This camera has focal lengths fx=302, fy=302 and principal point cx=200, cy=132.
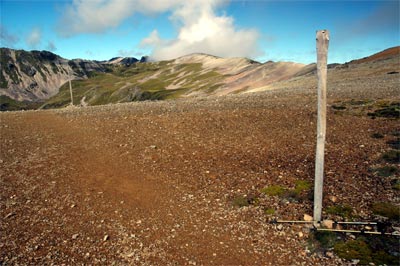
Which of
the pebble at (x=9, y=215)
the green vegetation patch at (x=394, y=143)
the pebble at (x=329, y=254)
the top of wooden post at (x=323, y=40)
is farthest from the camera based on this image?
the green vegetation patch at (x=394, y=143)

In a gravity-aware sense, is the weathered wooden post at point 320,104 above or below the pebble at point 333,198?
above

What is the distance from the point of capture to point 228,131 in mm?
23297

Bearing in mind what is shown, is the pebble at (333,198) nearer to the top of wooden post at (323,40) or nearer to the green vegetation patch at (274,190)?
the green vegetation patch at (274,190)

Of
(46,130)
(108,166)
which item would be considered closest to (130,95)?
(46,130)

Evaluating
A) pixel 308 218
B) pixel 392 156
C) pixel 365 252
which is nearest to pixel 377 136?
pixel 392 156

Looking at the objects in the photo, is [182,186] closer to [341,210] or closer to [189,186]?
[189,186]

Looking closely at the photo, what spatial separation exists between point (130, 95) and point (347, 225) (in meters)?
187

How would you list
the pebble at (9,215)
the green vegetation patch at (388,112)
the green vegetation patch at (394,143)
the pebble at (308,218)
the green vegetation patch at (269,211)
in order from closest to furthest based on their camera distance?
1. the pebble at (308,218)
2. the green vegetation patch at (269,211)
3. the pebble at (9,215)
4. the green vegetation patch at (394,143)
5. the green vegetation patch at (388,112)

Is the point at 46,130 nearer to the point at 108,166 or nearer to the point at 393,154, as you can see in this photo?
the point at 108,166

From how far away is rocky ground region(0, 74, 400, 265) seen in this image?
1072 cm

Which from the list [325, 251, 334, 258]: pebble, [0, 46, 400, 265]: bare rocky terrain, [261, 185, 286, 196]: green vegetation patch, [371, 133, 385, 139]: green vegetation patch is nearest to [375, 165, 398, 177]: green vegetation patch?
[0, 46, 400, 265]: bare rocky terrain

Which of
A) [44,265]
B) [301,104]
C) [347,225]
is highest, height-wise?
[301,104]

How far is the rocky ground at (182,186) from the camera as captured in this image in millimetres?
10719

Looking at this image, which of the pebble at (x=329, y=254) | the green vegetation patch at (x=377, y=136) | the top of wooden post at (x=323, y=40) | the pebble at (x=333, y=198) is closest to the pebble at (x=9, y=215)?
the pebble at (x=329, y=254)
